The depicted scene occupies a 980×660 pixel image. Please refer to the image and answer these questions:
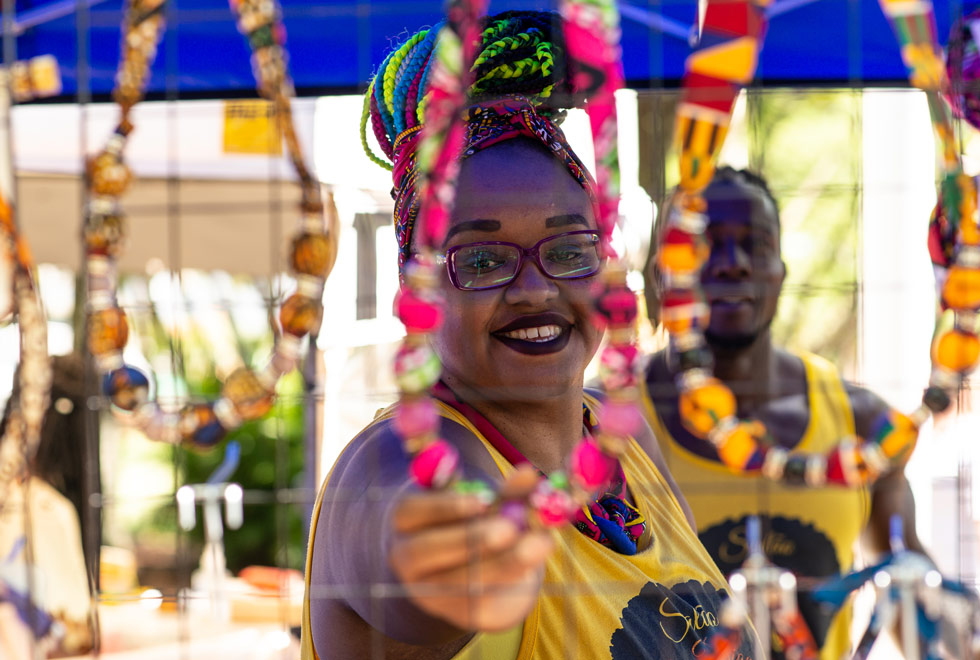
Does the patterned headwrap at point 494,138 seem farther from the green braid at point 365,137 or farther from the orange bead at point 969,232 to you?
the orange bead at point 969,232

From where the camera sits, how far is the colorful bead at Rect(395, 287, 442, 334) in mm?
502

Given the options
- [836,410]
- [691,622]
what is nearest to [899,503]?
[836,410]

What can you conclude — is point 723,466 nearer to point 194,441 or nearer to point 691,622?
point 691,622

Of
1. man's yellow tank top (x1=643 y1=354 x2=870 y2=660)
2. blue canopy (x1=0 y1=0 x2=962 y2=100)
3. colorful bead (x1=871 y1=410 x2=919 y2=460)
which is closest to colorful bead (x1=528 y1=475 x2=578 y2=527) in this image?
colorful bead (x1=871 y1=410 x2=919 y2=460)

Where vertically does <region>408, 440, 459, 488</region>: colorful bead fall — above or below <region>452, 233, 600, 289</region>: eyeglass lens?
below

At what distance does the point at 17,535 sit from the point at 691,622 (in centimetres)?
115

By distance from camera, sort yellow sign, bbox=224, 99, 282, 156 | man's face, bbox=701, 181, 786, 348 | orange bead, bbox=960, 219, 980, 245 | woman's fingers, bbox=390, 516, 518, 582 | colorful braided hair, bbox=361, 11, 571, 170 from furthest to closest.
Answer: yellow sign, bbox=224, 99, 282, 156 < man's face, bbox=701, 181, 786, 348 < colorful braided hair, bbox=361, 11, 571, 170 < orange bead, bbox=960, 219, 980, 245 < woman's fingers, bbox=390, 516, 518, 582

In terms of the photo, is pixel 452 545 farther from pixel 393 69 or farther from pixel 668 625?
pixel 393 69

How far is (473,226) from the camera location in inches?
24.9

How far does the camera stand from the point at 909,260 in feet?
6.82

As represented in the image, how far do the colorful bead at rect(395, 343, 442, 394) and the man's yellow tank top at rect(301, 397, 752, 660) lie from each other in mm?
Result: 129

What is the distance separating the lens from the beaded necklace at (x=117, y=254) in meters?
0.74

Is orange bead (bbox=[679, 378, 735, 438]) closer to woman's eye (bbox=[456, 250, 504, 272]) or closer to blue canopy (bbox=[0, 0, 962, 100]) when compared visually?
woman's eye (bbox=[456, 250, 504, 272])

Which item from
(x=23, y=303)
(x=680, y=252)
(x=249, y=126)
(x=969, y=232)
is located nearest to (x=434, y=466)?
(x=680, y=252)
